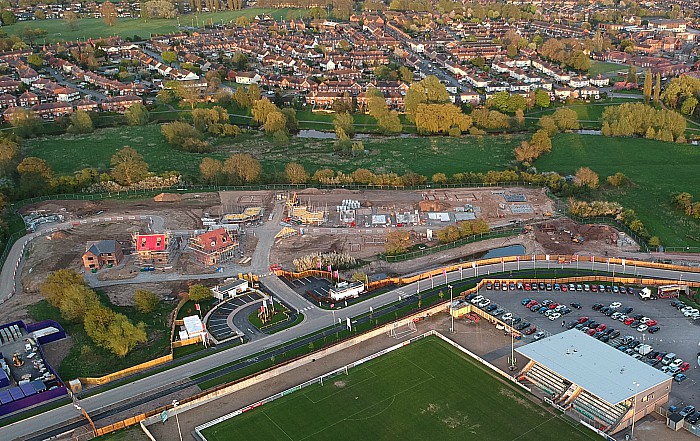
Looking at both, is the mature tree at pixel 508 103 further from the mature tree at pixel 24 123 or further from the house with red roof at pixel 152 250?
the mature tree at pixel 24 123

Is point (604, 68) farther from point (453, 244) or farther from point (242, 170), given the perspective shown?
point (453, 244)

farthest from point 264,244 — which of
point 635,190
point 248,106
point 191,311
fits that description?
point 248,106

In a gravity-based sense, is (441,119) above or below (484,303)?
above

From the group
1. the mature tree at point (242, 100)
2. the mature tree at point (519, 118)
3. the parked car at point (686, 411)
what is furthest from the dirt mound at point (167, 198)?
the parked car at point (686, 411)

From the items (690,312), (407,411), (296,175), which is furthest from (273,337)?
(296,175)

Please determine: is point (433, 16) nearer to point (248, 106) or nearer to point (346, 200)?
point (248, 106)

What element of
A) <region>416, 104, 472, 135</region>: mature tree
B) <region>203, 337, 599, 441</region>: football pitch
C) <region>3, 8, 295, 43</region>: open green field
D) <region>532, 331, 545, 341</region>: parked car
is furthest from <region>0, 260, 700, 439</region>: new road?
Result: <region>3, 8, 295, 43</region>: open green field
